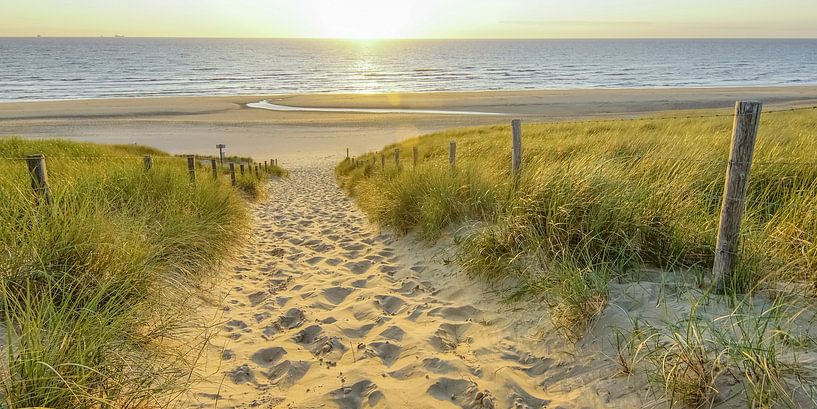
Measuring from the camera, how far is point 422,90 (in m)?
67.1

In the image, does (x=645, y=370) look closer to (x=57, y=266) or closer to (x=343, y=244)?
(x=57, y=266)

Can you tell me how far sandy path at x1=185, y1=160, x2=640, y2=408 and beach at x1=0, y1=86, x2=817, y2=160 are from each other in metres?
22.8

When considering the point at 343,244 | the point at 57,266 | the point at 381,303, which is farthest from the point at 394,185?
the point at 57,266

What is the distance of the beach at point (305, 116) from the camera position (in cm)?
3152

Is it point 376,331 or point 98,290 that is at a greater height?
point 98,290

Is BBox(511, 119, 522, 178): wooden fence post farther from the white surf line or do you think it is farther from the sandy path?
the white surf line

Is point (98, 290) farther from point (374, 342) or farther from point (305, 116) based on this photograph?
point (305, 116)

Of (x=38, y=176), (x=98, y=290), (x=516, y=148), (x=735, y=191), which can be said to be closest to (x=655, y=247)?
(x=735, y=191)

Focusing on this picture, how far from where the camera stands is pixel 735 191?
3.38 meters

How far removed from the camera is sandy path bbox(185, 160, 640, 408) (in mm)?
3068

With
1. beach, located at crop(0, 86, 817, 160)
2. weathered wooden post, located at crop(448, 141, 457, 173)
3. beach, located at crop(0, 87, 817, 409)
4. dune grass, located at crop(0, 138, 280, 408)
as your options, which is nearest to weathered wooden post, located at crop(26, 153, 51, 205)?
dune grass, located at crop(0, 138, 280, 408)

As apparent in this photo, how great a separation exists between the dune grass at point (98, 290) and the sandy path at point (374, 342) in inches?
17.1

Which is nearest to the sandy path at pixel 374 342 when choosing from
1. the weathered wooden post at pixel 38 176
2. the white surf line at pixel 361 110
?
the weathered wooden post at pixel 38 176

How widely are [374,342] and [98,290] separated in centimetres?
212
